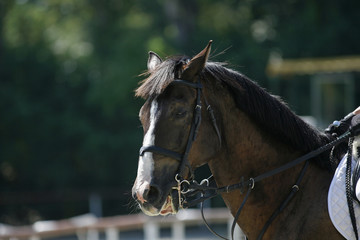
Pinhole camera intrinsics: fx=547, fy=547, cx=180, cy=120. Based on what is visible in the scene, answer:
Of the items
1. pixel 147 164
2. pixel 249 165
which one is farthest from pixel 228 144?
pixel 147 164

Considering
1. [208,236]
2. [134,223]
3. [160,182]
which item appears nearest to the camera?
[160,182]

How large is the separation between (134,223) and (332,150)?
6.35 m

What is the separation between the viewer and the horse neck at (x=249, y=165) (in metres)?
3.45

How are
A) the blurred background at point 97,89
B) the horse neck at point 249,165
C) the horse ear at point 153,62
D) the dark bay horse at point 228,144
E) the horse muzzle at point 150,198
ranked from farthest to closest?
the blurred background at point 97,89
the horse ear at point 153,62
the horse neck at point 249,165
the dark bay horse at point 228,144
the horse muzzle at point 150,198

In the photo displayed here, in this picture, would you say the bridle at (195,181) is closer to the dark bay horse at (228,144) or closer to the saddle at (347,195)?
the dark bay horse at (228,144)

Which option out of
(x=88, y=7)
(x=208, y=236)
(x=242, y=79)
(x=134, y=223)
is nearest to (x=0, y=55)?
(x=88, y=7)

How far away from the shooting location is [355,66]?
14.5 meters

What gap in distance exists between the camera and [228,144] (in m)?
3.46

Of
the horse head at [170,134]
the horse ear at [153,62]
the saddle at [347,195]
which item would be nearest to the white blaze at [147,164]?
the horse head at [170,134]

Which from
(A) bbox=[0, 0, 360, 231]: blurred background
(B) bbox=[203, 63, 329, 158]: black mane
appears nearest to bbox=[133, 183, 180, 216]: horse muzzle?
(B) bbox=[203, 63, 329, 158]: black mane

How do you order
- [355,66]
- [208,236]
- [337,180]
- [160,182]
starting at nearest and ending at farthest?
[160,182] → [337,180] → [208,236] → [355,66]

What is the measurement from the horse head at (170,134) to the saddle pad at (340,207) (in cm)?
76

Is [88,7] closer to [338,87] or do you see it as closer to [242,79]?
[338,87]

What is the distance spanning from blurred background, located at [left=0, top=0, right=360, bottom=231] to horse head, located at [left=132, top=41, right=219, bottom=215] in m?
11.9
